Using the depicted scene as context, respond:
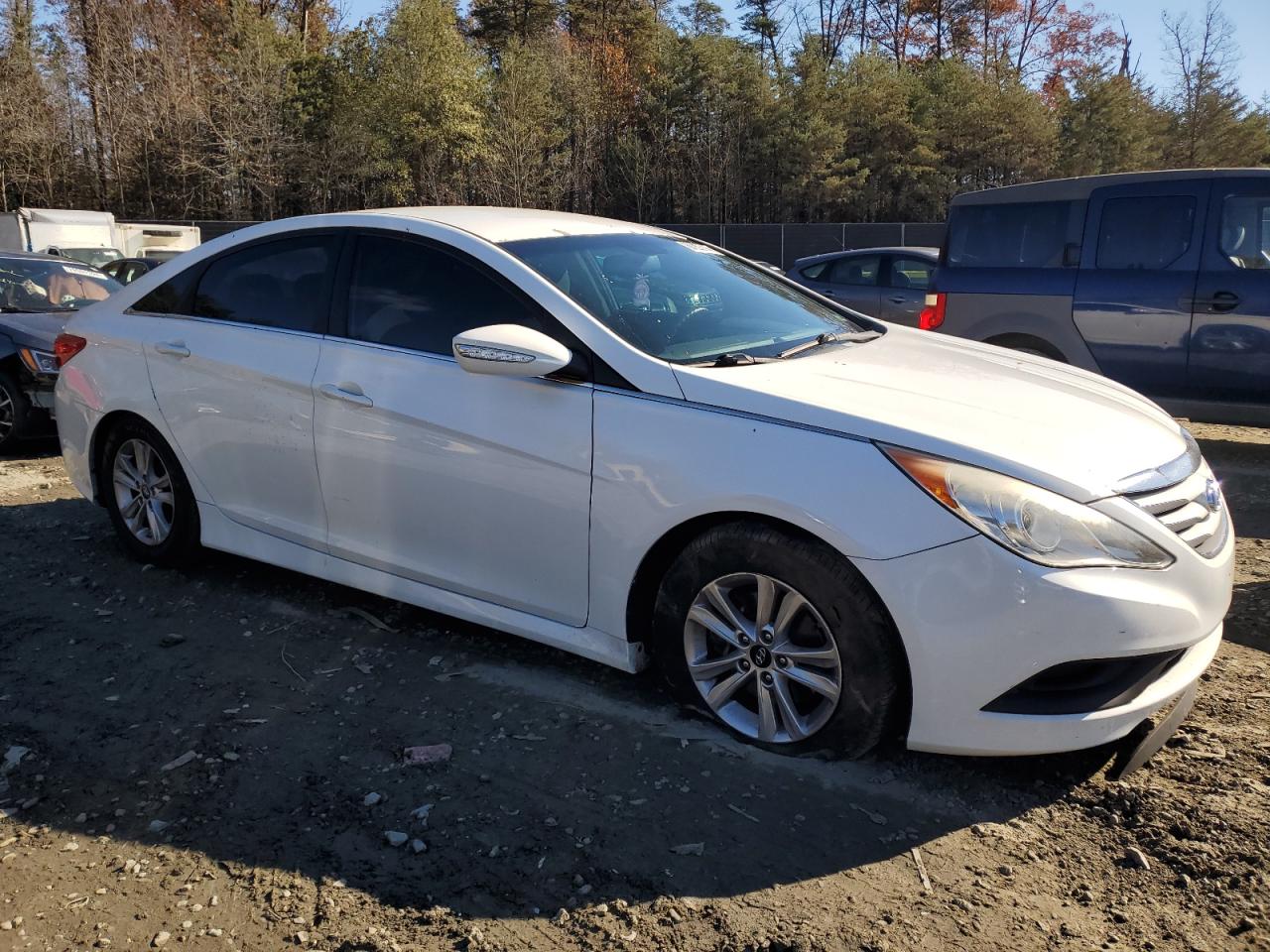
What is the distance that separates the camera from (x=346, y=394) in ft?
12.5

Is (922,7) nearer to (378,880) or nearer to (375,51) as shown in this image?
(375,51)

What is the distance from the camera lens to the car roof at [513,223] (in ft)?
12.7

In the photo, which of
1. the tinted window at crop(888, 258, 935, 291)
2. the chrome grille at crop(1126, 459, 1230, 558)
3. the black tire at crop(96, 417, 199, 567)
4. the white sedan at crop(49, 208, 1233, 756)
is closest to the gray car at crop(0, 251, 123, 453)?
the black tire at crop(96, 417, 199, 567)

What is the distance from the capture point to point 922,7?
4969cm

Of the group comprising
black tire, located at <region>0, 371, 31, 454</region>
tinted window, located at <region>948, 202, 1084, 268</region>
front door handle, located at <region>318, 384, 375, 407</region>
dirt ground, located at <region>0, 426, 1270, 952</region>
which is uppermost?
tinted window, located at <region>948, 202, 1084, 268</region>

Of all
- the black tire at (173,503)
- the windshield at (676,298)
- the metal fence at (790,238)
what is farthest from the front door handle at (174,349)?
the metal fence at (790,238)

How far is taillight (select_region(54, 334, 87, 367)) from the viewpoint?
16.1 ft

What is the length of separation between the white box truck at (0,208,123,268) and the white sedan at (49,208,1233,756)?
16.9 metres

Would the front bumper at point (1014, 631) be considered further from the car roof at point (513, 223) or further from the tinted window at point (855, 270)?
the tinted window at point (855, 270)

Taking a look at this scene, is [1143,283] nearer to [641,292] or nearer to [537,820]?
[641,292]

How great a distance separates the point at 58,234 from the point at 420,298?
18860 mm

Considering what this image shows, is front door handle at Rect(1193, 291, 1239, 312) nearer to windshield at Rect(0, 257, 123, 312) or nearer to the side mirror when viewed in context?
the side mirror

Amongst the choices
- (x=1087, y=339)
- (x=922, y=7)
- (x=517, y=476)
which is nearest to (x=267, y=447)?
(x=517, y=476)

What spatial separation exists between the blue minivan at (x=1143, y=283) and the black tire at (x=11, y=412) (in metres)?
7.10
